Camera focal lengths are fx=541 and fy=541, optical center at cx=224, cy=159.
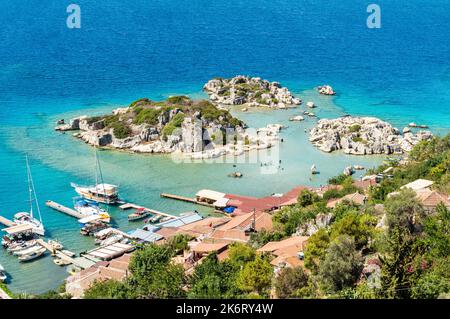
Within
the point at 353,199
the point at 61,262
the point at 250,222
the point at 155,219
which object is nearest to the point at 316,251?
the point at 250,222

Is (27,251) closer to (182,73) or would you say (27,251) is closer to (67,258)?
(67,258)

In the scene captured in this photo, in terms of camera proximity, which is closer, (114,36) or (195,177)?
(195,177)

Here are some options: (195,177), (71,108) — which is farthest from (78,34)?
(195,177)

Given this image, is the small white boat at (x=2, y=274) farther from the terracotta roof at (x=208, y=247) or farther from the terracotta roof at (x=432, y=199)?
the terracotta roof at (x=432, y=199)

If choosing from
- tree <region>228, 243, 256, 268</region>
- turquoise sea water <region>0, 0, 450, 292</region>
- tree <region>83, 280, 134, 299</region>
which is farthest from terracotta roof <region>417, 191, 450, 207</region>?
turquoise sea water <region>0, 0, 450, 292</region>
